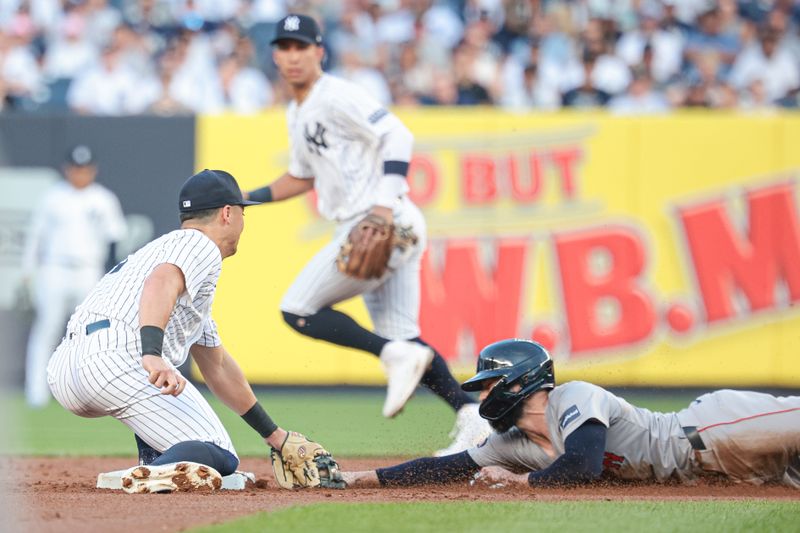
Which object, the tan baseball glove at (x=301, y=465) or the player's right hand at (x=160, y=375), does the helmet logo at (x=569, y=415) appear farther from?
the player's right hand at (x=160, y=375)

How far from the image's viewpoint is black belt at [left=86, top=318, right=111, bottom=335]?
513 centimetres

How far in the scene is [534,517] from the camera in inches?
172

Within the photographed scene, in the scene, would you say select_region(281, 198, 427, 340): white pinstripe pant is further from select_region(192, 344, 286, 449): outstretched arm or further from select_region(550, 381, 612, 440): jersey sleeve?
select_region(550, 381, 612, 440): jersey sleeve

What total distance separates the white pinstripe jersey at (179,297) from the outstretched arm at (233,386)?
269 millimetres

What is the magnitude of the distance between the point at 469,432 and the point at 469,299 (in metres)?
5.03

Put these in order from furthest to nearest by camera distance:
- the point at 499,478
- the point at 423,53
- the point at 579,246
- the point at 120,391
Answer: the point at 423,53 < the point at 579,246 < the point at 499,478 < the point at 120,391

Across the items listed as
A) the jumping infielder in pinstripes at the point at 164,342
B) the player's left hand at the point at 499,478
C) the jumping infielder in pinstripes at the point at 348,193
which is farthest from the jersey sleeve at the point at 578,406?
the jumping infielder in pinstripes at the point at 164,342

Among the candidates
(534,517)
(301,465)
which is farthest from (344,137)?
(534,517)

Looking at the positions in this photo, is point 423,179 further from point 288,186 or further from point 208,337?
point 208,337

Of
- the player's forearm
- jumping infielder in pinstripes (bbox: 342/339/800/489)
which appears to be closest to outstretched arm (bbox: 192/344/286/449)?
jumping infielder in pinstripes (bbox: 342/339/800/489)

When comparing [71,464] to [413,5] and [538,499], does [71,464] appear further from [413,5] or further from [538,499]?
[413,5]

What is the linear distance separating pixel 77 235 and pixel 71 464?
4634 mm

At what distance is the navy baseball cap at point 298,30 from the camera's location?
663 centimetres

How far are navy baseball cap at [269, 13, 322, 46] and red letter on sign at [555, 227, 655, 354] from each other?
4.97 meters
